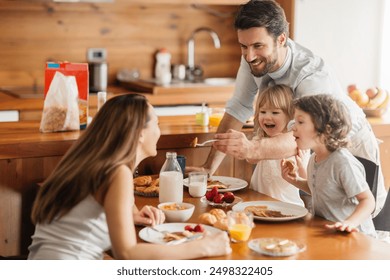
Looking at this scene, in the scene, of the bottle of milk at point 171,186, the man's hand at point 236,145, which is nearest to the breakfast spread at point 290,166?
the man's hand at point 236,145

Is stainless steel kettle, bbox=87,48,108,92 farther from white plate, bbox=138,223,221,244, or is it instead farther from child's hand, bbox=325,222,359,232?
child's hand, bbox=325,222,359,232

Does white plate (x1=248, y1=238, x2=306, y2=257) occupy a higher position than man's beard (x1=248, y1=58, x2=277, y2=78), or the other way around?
man's beard (x1=248, y1=58, x2=277, y2=78)

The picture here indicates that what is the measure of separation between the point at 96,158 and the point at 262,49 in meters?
1.13

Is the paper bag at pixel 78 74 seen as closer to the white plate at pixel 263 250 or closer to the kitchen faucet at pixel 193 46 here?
the white plate at pixel 263 250

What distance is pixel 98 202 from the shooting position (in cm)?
200

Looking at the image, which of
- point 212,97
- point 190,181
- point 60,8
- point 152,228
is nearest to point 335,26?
point 212,97

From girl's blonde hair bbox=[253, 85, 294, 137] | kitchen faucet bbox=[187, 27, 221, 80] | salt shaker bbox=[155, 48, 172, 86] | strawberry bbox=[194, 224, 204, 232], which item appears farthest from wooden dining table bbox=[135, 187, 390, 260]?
kitchen faucet bbox=[187, 27, 221, 80]

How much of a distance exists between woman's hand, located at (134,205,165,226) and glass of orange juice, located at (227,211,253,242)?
0.83ft

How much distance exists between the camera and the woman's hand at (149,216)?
2244 millimetres

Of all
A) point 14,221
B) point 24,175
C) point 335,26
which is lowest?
point 14,221

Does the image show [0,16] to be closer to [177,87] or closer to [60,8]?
[60,8]

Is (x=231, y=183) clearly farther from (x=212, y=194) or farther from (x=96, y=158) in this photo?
(x=96, y=158)

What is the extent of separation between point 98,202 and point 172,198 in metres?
0.53

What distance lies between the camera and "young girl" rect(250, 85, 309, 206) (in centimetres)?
290
